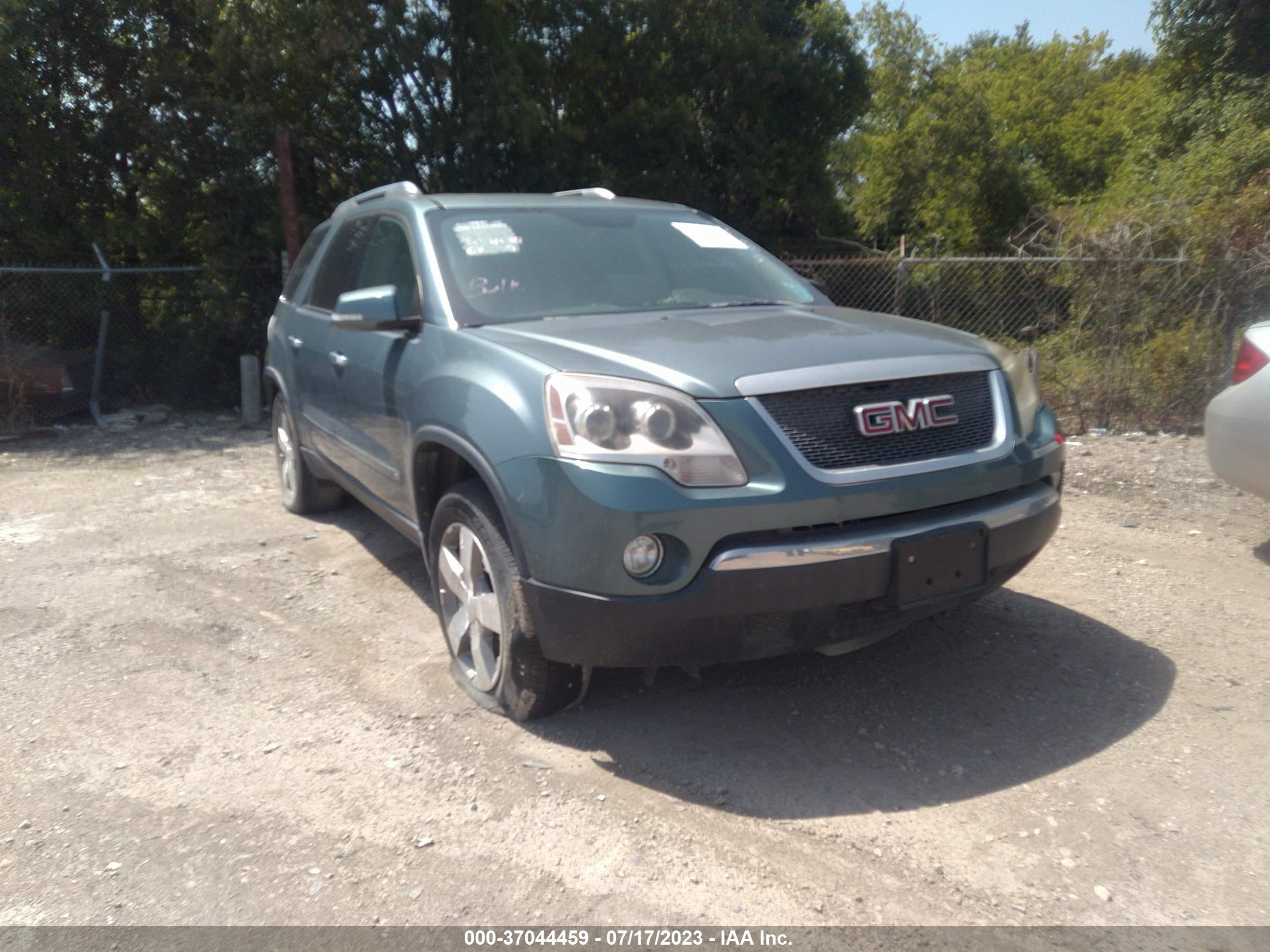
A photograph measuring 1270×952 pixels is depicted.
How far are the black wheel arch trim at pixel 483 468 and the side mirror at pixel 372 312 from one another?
0.44 metres

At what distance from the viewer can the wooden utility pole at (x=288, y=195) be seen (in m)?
10.2

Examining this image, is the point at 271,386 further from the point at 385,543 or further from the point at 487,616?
the point at 487,616

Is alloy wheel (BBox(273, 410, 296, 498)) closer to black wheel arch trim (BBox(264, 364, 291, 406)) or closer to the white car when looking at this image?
black wheel arch trim (BBox(264, 364, 291, 406))

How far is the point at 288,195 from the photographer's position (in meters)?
10.2

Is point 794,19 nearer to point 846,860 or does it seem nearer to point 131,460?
point 131,460

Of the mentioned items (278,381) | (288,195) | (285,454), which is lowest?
(285,454)

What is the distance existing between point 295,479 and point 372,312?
2732 mm

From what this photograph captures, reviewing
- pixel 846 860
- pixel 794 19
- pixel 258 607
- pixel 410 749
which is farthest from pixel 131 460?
pixel 794 19

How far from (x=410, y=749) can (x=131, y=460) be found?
6.03 metres

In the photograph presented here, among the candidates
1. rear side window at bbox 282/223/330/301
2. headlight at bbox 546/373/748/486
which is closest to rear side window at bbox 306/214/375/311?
rear side window at bbox 282/223/330/301

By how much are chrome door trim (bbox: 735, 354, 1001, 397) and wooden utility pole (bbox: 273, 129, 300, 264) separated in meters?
8.27

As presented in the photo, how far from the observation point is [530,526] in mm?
3012

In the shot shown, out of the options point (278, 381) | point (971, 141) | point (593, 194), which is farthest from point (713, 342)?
point (971, 141)

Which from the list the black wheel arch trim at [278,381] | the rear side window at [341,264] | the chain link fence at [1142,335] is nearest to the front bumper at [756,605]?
the rear side window at [341,264]
